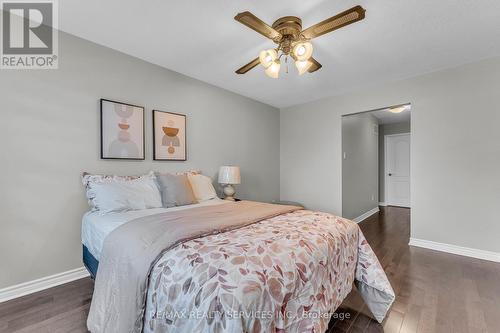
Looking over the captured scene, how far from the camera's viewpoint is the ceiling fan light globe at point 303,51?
5.98ft

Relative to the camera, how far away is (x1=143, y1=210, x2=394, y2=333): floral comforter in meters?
0.92

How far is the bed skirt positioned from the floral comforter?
1.09 meters

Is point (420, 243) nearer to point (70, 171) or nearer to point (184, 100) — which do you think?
point (184, 100)

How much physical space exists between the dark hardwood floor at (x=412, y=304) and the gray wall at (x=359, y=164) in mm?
1728

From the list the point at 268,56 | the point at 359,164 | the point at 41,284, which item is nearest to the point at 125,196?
the point at 41,284

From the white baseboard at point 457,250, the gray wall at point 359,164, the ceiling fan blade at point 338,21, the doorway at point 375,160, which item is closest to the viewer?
the ceiling fan blade at point 338,21

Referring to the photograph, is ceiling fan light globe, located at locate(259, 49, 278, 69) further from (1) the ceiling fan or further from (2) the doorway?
(2) the doorway

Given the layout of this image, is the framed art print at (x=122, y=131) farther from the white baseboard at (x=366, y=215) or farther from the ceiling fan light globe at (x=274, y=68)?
the white baseboard at (x=366, y=215)

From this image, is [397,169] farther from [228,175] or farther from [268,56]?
[268,56]

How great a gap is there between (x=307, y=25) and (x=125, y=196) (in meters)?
2.33

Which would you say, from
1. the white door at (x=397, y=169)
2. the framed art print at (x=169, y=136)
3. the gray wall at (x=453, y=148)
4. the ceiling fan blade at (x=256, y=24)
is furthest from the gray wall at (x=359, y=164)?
the framed art print at (x=169, y=136)

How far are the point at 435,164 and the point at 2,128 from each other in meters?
4.85

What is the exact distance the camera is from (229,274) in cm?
99

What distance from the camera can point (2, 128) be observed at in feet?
6.23
